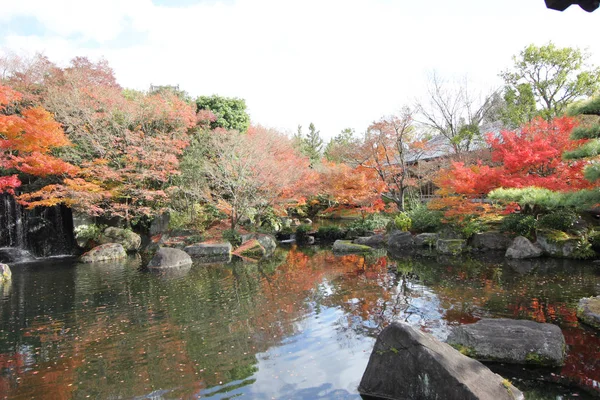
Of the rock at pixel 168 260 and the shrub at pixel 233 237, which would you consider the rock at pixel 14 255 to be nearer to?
the rock at pixel 168 260

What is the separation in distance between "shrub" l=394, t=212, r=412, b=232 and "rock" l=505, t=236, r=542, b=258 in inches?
186

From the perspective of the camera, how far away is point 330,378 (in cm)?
536

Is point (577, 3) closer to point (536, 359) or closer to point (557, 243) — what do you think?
point (536, 359)

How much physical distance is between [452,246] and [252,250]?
8585 millimetres

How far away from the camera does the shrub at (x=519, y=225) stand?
46.8 ft


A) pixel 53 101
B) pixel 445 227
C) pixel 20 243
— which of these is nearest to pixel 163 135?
pixel 53 101

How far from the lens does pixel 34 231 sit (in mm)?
19375

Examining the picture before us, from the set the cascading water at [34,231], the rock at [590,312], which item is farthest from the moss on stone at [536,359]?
the cascading water at [34,231]

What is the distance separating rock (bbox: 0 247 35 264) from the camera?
17.0 metres

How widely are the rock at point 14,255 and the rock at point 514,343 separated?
18.7m

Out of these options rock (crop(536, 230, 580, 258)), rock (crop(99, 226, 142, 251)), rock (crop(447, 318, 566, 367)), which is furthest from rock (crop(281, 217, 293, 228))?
rock (crop(447, 318, 566, 367))

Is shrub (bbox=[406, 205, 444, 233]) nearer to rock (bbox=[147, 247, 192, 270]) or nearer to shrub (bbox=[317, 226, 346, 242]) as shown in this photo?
shrub (bbox=[317, 226, 346, 242])

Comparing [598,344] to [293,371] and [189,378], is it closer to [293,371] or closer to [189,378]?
[293,371]

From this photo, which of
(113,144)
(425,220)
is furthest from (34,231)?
(425,220)
